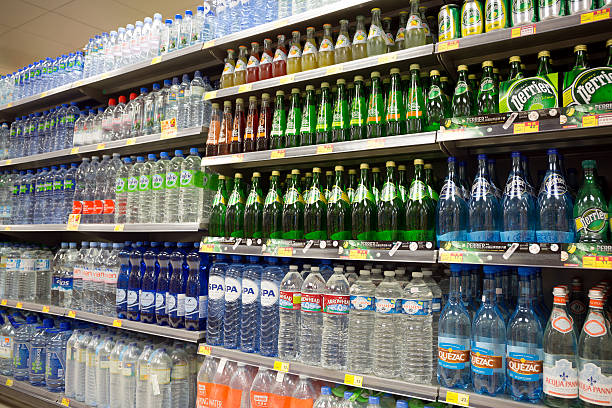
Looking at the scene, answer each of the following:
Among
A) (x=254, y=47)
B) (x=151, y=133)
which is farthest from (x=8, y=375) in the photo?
(x=254, y=47)

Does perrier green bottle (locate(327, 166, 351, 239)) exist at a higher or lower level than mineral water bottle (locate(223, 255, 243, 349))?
higher

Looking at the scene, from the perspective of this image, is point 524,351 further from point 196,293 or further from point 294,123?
point 196,293

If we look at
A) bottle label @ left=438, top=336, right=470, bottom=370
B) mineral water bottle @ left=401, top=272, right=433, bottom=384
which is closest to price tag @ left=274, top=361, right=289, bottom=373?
mineral water bottle @ left=401, top=272, right=433, bottom=384

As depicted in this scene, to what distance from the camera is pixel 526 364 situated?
1.75 m

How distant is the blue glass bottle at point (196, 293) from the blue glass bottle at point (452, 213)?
159 cm

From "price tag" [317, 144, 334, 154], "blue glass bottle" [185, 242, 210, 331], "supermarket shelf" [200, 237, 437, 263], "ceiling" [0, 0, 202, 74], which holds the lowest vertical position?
"blue glass bottle" [185, 242, 210, 331]

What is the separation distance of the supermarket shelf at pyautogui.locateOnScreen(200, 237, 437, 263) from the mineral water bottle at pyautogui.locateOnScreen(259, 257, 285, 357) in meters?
0.19

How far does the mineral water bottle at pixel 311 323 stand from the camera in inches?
90.8

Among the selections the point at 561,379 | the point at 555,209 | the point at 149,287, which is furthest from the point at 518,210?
the point at 149,287

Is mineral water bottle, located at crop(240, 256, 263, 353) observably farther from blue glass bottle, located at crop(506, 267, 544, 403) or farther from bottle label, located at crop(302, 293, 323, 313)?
blue glass bottle, located at crop(506, 267, 544, 403)

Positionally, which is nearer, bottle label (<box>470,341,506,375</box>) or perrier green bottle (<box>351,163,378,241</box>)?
bottle label (<box>470,341,506,375</box>)

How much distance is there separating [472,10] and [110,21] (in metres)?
4.48

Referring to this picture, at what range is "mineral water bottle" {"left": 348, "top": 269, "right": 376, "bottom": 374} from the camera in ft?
7.17

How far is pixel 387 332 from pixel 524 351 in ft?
2.04
